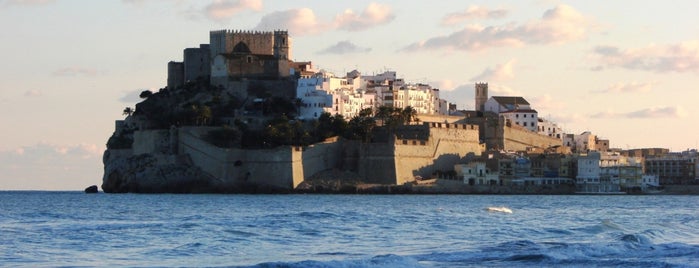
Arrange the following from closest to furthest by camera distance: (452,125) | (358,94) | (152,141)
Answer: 1. (152,141)
2. (452,125)
3. (358,94)

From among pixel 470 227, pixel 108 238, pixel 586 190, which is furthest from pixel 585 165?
pixel 108 238

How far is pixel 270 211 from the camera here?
5147cm

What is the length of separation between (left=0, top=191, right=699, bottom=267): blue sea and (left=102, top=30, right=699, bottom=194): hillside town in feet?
82.1

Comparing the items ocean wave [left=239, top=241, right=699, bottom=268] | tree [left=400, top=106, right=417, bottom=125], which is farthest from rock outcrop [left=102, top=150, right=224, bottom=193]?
ocean wave [left=239, top=241, right=699, bottom=268]

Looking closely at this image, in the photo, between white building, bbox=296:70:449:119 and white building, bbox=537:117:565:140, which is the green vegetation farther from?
white building, bbox=537:117:565:140

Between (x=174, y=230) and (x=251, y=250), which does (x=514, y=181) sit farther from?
(x=251, y=250)

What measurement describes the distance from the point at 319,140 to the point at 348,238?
44401 millimetres

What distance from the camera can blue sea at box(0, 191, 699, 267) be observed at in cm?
2881

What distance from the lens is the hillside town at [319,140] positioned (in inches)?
3054

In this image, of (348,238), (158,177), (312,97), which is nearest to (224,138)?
(158,177)

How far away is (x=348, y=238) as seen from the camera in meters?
35.2

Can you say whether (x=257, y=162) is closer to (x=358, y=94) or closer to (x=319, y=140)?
(x=319, y=140)

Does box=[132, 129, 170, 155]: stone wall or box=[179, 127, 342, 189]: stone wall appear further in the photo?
box=[132, 129, 170, 155]: stone wall

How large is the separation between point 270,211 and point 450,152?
3273cm
